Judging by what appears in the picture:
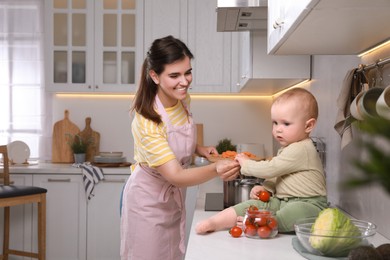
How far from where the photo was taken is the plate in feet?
13.7

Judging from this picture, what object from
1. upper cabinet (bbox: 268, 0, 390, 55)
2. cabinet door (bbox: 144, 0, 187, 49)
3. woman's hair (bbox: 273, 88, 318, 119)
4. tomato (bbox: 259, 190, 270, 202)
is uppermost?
cabinet door (bbox: 144, 0, 187, 49)

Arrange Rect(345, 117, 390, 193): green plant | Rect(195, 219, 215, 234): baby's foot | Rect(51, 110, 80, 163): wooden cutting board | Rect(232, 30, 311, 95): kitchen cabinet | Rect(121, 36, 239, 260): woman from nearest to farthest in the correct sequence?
Rect(345, 117, 390, 193): green plant → Rect(195, 219, 215, 234): baby's foot → Rect(121, 36, 239, 260): woman → Rect(232, 30, 311, 95): kitchen cabinet → Rect(51, 110, 80, 163): wooden cutting board

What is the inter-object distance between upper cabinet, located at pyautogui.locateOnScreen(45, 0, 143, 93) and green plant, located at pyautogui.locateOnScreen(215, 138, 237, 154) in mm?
894

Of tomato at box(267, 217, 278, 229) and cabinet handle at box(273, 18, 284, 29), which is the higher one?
cabinet handle at box(273, 18, 284, 29)

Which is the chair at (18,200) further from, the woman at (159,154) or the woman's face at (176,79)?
the woman's face at (176,79)

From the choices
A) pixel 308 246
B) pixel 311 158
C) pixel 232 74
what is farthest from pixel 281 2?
pixel 232 74

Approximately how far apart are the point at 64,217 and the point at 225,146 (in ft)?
4.74

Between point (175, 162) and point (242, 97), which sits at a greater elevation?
point (242, 97)

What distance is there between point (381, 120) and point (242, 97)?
4.29m

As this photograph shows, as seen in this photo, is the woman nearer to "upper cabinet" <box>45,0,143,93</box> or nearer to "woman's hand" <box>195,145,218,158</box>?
"woman's hand" <box>195,145,218,158</box>

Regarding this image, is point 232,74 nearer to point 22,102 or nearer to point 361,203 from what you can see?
point 22,102

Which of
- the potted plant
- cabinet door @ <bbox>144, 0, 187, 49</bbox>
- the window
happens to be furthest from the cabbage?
the window

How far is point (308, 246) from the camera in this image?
3.95ft

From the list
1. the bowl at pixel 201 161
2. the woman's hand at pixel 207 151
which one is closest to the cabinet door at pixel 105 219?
the bowl at pixel 201 161
